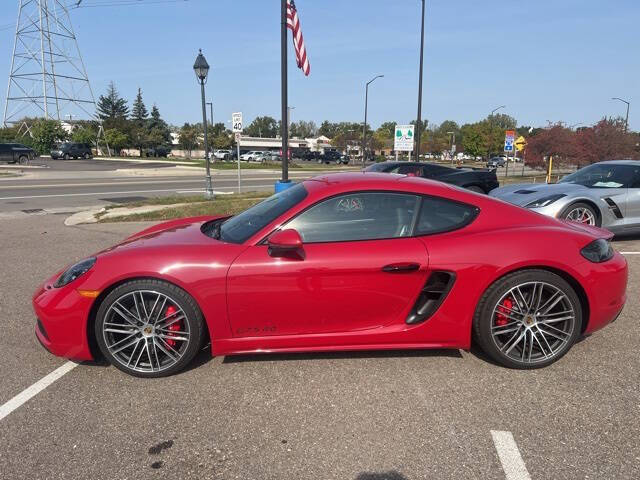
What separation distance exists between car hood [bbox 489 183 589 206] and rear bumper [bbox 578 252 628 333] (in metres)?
3.64

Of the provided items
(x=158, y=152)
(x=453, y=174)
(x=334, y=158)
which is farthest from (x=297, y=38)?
(x=158, y=152)

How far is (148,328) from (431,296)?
196 cm

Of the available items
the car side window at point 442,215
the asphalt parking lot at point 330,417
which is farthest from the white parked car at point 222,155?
the car side window at point 442,215

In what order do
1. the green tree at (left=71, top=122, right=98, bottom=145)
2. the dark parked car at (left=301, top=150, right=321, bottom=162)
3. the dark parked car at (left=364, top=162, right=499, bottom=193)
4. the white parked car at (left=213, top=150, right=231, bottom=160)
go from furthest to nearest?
the dark parked car at (left=301, top=150, right=321, bottom=162), the white parked car at (left=213, top=150, right=231, bottom=160), the green tree at (left=71, top=122, right=98, bottom=145), the dark parked car at (left=364, top=162, right=499, bottom=193)

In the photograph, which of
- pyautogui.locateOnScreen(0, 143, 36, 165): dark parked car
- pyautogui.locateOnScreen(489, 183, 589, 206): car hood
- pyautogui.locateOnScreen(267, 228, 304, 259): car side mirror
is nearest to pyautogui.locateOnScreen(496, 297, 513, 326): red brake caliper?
pyautogui.locateOnScreen(267, 228, 304, 259): car side mirror

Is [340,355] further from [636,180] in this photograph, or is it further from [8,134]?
[8,134]

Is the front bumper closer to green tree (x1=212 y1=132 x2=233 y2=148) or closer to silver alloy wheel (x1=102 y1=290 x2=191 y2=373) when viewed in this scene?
silver alloy wheel (x1=102 y1=290 x2=191 y2=373)

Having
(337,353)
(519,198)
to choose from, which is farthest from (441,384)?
(519,198)

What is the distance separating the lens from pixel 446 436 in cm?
254

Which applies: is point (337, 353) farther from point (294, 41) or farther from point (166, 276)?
point (294, 41)

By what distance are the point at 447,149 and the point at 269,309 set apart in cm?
10160

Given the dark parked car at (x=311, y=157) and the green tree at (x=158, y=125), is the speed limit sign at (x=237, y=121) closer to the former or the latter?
the dark parked car at (x=311, y=157)

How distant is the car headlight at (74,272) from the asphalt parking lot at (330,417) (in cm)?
65

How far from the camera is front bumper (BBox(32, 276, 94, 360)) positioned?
3.04 m
